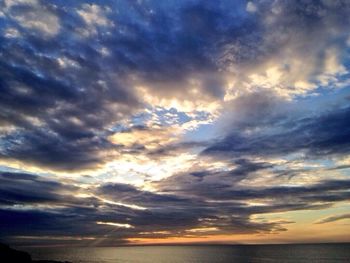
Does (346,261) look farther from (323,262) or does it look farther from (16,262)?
(16,262)

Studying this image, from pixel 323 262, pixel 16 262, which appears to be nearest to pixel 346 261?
pixel 323 262

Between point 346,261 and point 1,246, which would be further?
point 346,261

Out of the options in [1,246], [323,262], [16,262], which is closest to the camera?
[16,262]

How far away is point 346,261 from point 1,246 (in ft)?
623

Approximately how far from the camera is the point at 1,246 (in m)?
109

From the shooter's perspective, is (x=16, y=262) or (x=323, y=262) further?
(x=323, y=262)

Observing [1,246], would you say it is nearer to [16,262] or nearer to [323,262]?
[16,262]

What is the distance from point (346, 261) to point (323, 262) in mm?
14691

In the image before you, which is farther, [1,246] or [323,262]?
[323,262]

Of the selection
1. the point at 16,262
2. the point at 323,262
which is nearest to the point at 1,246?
the point at 16,262

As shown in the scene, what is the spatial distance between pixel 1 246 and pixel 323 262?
177 meters

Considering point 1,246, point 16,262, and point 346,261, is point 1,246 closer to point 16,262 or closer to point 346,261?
point 16,262

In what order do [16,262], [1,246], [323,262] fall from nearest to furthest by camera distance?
[16,262] < [1,246] < [323,262]

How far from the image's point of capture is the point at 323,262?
647 feet
